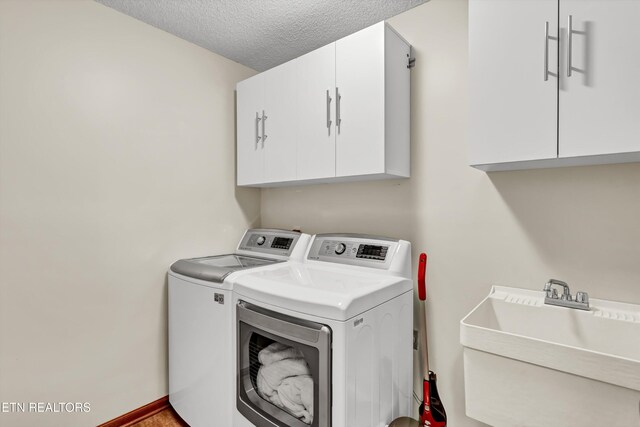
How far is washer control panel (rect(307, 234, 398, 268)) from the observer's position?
175cm

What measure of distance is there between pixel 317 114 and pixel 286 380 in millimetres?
1418

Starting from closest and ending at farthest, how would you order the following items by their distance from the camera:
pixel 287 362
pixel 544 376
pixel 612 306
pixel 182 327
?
pixel 544 376, pixel 612 306, pixel 287 362, pixel 182 327

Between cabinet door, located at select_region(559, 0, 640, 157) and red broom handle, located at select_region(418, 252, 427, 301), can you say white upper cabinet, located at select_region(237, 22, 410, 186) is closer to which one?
red broom handle, located at select_region(418, 252, 427, 301)

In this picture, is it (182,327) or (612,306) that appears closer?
(612,306)

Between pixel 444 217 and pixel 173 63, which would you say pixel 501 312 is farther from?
pixel 173 63

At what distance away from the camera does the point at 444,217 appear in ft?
5.74

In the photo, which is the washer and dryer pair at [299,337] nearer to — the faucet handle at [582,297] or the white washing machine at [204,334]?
the white washing machine at [204,334]

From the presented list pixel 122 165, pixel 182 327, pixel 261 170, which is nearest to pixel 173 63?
pixel 122 165

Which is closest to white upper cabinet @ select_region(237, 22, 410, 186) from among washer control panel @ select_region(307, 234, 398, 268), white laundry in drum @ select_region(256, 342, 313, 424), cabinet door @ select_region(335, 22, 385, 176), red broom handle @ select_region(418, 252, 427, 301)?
cabinet door @ select_region(335, 22, 385, 176)

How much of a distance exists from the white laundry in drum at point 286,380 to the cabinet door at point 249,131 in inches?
46.4

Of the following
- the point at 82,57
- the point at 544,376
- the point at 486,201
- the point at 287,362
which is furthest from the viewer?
the point at 82,57

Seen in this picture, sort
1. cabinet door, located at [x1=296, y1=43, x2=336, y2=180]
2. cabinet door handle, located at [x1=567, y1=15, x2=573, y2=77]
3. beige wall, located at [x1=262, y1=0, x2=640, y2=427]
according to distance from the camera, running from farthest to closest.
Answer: cabinet door, located at [x1=296, y1=43, x2=336, y2=180], beige wall, located at [x1=262, y1=0, x2=640, y2=427], cabinet door handle, located at [x1=567, y1=15, x2=573, y2=77]

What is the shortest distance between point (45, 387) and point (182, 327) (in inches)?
26.7

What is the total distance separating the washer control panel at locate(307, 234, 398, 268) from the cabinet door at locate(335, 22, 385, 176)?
0.42 meters
